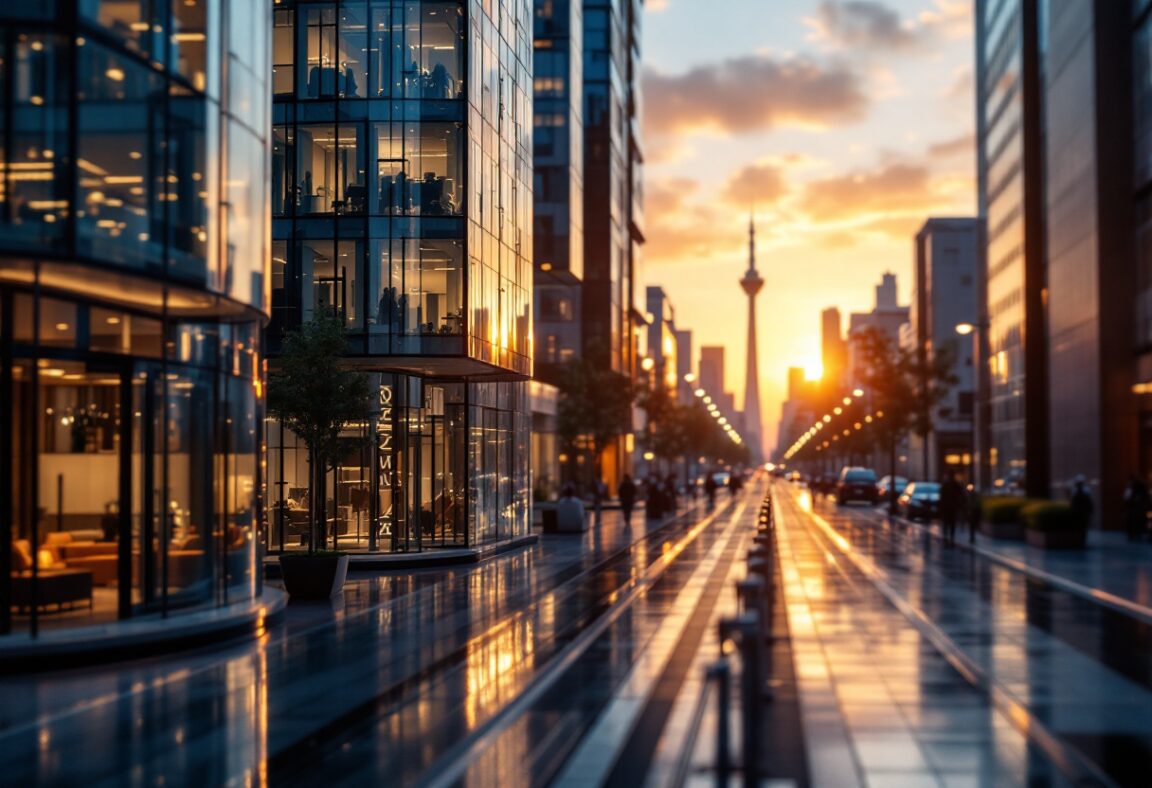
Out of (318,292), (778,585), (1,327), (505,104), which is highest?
(505,104)

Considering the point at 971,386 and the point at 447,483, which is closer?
the point at 447,483

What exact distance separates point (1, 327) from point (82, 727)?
238 inches

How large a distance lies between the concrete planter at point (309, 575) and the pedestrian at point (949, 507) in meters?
22.0

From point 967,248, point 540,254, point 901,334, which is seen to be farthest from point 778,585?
point 901,334

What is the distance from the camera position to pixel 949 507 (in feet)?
144

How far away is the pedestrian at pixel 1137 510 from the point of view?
45875 mm

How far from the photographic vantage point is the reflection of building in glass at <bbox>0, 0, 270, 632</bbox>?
16688mm

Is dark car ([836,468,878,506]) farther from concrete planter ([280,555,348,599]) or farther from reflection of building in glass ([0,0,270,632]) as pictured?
reflection of building in glass ([0,0,270,632])

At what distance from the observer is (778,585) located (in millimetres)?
27469

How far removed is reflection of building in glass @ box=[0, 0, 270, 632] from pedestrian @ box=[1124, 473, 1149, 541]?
31.6 metres

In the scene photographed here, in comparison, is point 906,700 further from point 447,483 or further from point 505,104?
point 505,104

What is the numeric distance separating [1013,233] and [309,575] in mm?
61552

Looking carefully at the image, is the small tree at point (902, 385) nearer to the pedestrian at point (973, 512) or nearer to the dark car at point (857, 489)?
the dark car at point (857, 489)

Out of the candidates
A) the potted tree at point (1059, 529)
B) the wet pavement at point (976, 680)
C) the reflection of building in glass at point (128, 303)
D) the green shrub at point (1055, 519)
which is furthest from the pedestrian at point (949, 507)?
the reflection of building in glass at point (128, 303)
